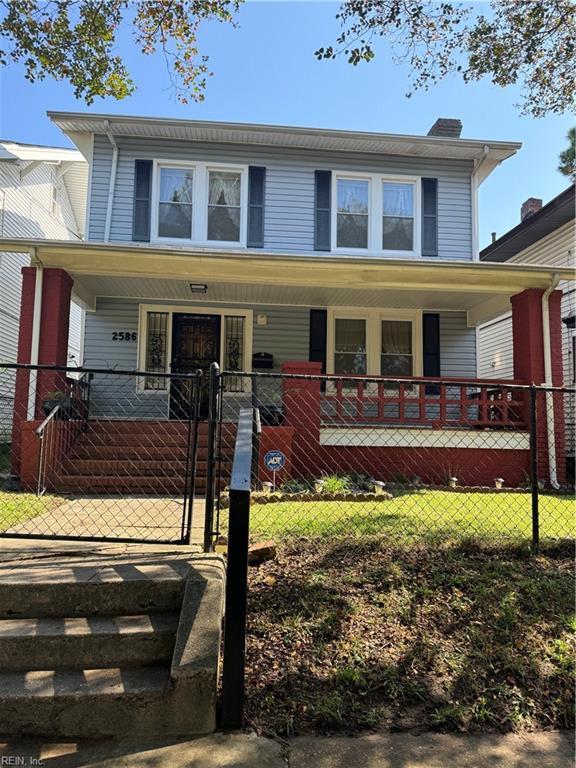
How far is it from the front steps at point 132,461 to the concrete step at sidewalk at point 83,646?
4.22m

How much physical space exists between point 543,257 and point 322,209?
645 cm

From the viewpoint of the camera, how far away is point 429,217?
1050 centimetres

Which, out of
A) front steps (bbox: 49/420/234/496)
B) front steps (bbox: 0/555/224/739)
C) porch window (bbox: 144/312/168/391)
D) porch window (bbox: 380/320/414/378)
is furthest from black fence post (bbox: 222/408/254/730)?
porch window (bbox: 380/320/414/378)

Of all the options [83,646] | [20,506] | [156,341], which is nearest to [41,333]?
[156,341]

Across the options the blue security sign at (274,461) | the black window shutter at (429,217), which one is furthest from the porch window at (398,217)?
the blue security sign at (274,461)

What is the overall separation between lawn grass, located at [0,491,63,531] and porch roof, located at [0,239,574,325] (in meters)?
3.62

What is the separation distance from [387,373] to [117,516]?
6.55 m

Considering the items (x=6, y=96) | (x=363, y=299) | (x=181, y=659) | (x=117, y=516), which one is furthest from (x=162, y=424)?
(x=6, y=96)

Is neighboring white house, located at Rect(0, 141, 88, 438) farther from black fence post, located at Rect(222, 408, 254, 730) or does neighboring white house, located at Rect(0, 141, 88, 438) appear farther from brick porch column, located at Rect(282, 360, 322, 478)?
black fence post, located at Rect(222, 408, 254, 730)

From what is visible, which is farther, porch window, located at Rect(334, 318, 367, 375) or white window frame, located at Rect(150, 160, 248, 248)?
porch window, located at Rect(334, 318, 367, 375)

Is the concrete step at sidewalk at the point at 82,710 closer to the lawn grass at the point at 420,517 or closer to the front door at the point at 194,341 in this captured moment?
the lawn grass at the point at 420,517

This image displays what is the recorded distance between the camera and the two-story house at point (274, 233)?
9.79 meters

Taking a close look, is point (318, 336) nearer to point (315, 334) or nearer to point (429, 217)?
point (315, 334)

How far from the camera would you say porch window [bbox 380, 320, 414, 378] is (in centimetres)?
1038
